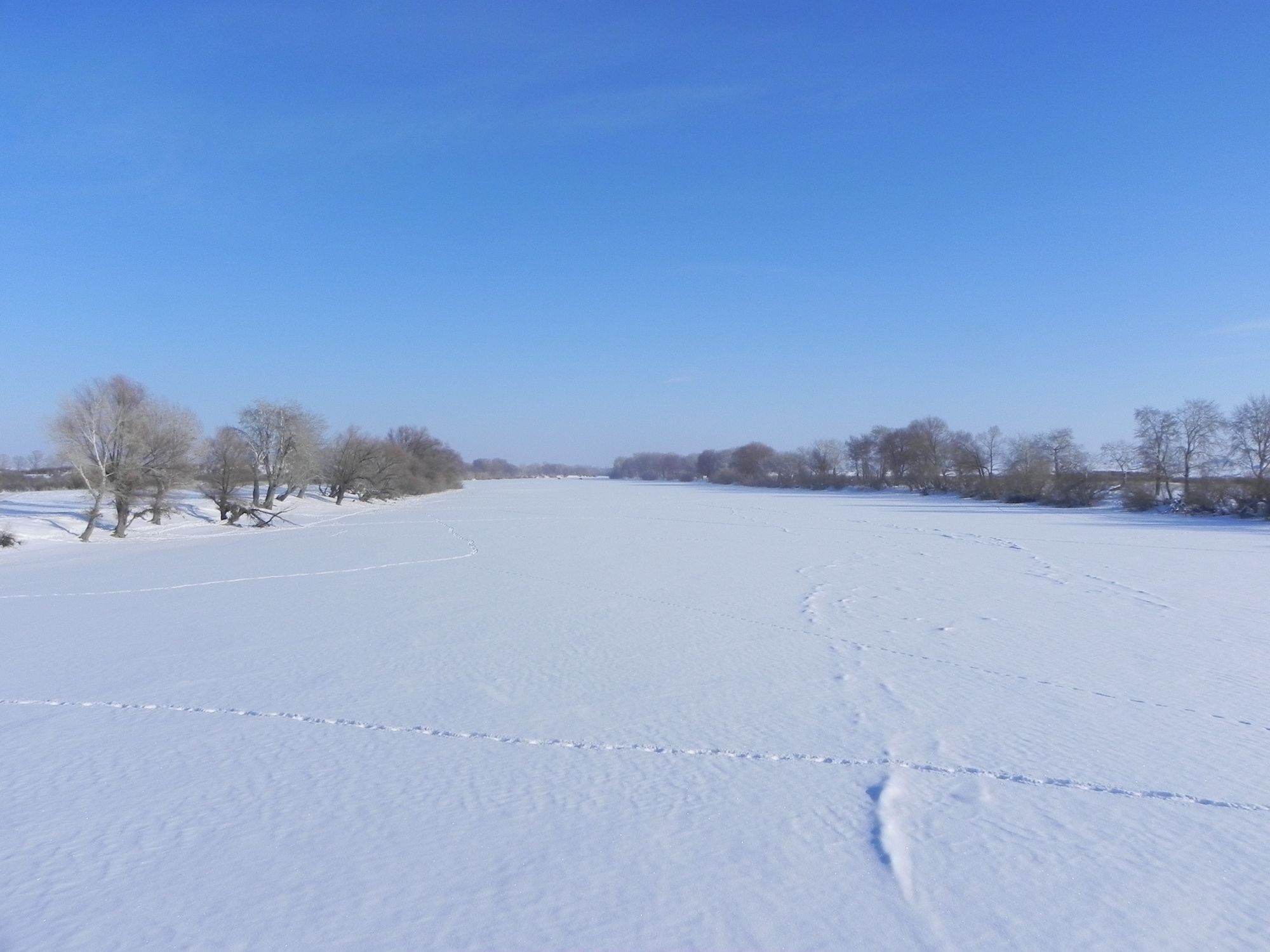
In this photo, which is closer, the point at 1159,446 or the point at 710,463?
the point at 1159,446

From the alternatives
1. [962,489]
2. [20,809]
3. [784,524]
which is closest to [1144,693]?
[20,809]

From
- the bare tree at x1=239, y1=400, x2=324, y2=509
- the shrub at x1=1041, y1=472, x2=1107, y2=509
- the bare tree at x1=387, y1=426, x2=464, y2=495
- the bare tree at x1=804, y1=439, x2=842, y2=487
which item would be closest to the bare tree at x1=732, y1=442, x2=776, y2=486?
the bare tree at x1=804, y1=439, x2=842, y2=487

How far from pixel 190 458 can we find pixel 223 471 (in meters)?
5.26

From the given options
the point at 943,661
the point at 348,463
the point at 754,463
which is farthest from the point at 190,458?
the point at 754,463

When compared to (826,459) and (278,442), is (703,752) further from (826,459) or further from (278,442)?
(826,459)

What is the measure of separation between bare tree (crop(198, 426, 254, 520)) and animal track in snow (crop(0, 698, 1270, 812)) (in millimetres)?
29819

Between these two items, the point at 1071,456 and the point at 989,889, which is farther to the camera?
the point at 1071,456

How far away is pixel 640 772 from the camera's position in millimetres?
5367

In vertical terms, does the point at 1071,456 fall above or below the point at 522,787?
above

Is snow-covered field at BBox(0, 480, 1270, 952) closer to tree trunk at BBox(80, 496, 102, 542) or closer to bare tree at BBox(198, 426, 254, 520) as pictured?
tree trunk at BBox(80, 496, 102, 542)

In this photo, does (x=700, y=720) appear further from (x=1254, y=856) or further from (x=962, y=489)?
(x=962, y=489)

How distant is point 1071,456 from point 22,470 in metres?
78.5

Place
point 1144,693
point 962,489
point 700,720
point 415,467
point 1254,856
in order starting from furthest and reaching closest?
point 415,467
point 962,489
point 1144,693
point 700,720
point 1254,856

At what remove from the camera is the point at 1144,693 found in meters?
7.21
